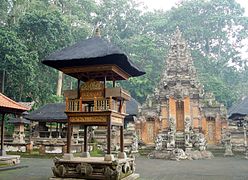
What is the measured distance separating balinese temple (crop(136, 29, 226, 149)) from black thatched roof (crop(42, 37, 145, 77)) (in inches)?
602

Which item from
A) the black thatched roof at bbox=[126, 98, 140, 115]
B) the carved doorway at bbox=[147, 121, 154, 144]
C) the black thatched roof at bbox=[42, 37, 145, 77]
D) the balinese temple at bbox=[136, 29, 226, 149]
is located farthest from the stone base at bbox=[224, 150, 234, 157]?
the black thatched roof at bbox=[42, 37, 145, 77]

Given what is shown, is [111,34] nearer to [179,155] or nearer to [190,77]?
[190,77]

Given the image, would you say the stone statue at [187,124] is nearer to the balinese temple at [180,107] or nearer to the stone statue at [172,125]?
the balinese temple at [180,107]

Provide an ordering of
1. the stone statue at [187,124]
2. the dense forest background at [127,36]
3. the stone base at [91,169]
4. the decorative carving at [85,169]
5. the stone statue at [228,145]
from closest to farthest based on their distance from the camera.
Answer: the stone base at [91,169] → the decorative carving at [85,169] → the stone statue at [187,124] → the stone statue at [228,145] → the dense forest background at [127,36]

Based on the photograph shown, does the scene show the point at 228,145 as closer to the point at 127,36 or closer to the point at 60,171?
the point at 60,171

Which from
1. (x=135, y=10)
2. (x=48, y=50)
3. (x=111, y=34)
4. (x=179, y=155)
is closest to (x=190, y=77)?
(x=179, y=155)

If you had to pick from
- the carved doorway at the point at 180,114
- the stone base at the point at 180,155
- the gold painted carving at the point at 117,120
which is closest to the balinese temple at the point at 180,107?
the carved doorway at the point at 180,114

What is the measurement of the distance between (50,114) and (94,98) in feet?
48.5

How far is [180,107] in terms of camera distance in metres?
26.6

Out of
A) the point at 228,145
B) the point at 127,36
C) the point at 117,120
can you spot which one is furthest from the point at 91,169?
the point at 127,36

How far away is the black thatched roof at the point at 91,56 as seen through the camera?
10359mm

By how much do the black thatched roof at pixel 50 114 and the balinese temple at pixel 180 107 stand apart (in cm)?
711

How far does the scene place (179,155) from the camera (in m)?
21.3

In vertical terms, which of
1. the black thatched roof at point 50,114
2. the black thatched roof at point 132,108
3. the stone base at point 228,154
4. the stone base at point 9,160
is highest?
the black thatched roof at point 132,108
